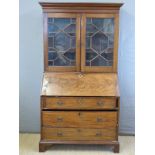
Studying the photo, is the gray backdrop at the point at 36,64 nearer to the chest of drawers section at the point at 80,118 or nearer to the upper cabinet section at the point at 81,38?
the upper cabinet section at the point at 81,38

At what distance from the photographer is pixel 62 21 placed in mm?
2898

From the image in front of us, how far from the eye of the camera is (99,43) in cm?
293

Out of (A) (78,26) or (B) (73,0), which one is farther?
(B) (73,0)

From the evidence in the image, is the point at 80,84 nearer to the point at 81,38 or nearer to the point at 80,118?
the point at 80,118

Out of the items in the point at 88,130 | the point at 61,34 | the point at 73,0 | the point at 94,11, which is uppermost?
the point at 73,0

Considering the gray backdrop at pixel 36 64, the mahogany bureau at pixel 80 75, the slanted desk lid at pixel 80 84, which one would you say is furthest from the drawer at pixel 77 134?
the gray backdrop at pixel 36 64

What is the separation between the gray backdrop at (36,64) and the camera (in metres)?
3.32

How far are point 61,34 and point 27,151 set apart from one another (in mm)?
1406

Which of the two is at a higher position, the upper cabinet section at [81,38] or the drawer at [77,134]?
the upper cabinet section at [81,38]

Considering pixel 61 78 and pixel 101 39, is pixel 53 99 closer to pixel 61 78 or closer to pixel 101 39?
pixel 61 78

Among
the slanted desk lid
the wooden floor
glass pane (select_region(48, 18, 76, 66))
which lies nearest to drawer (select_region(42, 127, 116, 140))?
the wooden floor

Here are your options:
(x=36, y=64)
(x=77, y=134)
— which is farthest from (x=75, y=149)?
(x=36, y=64)
